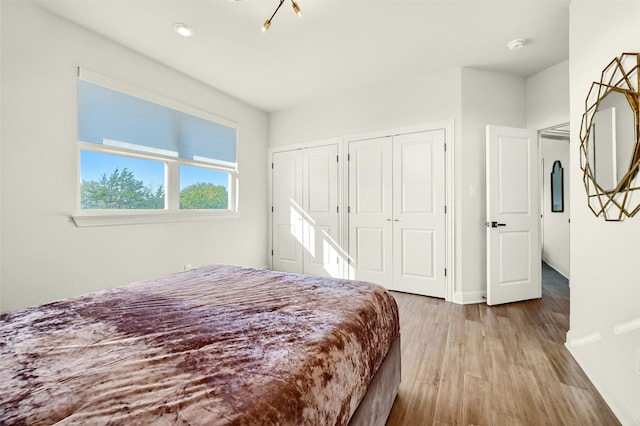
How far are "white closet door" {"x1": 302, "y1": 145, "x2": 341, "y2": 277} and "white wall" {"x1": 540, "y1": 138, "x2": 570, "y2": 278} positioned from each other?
3.59 meters

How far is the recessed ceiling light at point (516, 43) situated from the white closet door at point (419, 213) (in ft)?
3.31

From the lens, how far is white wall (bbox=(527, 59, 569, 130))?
3.04 meters

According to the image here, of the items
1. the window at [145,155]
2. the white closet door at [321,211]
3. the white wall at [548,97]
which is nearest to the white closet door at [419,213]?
the white closet door at [321,211]

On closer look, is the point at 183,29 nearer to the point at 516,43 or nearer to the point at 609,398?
the point at 516,43

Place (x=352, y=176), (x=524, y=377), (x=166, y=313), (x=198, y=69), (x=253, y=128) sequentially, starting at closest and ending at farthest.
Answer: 1. (x=166, y=313)
2. (x=524, y=377)
3. (x=198, y=69)
4. (x=352, y=176)
5. (x=253, y=128)

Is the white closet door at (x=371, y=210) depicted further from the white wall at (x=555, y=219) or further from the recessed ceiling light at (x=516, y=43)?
the white wall at (x=555, y=219)

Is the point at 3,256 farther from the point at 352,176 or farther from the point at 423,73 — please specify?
the point at 423,73

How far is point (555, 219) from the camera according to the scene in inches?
195

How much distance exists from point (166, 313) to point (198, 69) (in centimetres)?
307

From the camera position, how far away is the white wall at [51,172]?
2137 millimetres

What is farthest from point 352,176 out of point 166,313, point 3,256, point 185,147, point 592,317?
point 3,256

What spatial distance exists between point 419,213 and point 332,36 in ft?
7.17

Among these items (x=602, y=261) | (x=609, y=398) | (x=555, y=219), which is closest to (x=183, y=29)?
(x=602, y=261)

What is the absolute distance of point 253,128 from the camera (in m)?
4.48
